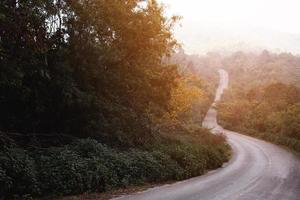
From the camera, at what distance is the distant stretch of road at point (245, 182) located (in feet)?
55.6

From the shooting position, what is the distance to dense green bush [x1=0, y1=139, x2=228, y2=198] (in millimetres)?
12516

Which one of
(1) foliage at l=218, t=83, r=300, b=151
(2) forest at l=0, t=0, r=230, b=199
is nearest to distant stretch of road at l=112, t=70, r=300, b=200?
(2) forest at l=0, t=0, r=230, b=199

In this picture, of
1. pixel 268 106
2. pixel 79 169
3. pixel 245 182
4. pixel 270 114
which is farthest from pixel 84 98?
pixel 268 106

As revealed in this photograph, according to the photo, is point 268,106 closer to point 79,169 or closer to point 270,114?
point 270,114

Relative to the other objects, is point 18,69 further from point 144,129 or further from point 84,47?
point 144,129

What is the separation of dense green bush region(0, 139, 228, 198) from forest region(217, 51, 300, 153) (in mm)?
25375

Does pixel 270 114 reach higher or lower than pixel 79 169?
higher

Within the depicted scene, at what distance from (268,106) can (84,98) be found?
155 ft

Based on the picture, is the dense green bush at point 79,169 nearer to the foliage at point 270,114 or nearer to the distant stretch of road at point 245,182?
the distant stretch of road at point 245,182

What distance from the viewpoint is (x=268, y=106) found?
60094 millimetres

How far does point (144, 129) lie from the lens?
2305 centimetres

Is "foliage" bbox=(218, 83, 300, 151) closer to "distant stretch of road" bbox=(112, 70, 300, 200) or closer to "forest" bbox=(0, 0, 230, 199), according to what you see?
"distant stretch of road" bbox=(112, 70, 300, 200)

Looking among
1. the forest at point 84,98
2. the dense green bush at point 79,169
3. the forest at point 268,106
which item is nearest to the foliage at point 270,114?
the forest at point 268,106

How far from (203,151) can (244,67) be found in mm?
94183
